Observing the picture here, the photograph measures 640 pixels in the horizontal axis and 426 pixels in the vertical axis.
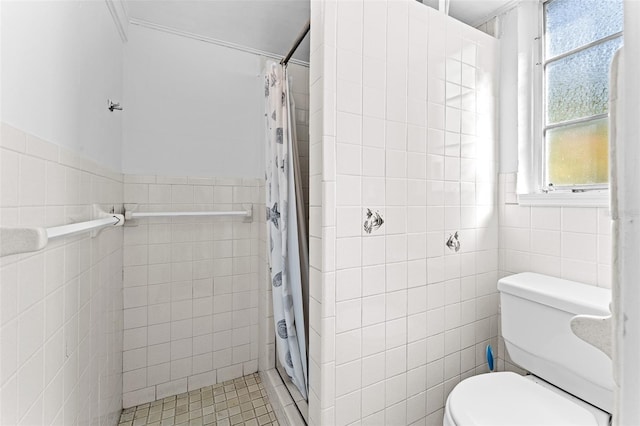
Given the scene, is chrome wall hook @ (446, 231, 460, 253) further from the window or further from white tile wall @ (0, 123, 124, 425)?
white tile wall @ (0, 123, 124, 425)

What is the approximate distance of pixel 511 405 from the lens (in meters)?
1.04

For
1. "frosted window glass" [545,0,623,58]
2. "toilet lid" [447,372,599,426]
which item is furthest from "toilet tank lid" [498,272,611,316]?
"frosted window glass" [545,0,623,58]

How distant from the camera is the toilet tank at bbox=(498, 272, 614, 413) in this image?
104 centimetres

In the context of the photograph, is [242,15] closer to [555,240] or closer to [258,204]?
[258,204]

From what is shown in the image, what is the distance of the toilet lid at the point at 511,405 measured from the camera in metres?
0.97

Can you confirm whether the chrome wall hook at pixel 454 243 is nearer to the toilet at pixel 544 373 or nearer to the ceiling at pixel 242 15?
the toilet at pixel 544 373

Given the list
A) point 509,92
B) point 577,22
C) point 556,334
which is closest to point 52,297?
point 556,334

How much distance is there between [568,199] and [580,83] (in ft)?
1.78

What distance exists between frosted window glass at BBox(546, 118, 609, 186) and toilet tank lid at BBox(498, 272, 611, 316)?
0.47 meters

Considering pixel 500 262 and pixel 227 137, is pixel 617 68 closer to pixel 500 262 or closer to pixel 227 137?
pixel 500 262

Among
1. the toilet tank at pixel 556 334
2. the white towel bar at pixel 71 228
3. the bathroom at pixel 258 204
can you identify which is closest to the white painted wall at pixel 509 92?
the bathroom at pixel 258 204

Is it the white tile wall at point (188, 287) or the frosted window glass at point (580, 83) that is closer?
the frosted window glass at point (580, 83)

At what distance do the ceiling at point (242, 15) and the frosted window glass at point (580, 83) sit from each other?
1.43ft

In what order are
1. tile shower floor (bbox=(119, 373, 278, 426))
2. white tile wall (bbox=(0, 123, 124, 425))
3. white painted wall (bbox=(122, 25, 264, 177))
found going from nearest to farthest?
white tile wall (bbox=(0, 123, 124, 425)) → tile shower floor (bbox=(119, 373, 278, 426)) → white painted wall (bbox=(122, 25, 264, 177))
